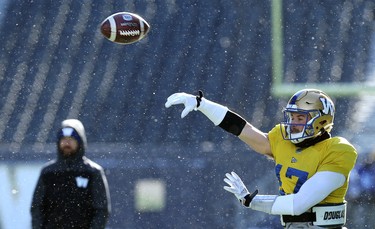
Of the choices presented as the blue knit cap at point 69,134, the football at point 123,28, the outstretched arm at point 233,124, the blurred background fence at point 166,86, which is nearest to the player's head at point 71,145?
the blue knit cap at point 69,134

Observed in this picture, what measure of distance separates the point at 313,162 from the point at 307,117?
0.21 m

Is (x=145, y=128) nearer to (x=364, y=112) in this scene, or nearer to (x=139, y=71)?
(x=139, y=71)

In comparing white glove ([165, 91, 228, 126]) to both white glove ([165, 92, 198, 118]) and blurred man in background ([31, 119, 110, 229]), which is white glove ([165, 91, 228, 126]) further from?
blurred man in background ([31, 119, 110, 229])

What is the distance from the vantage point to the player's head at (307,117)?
15.1ft

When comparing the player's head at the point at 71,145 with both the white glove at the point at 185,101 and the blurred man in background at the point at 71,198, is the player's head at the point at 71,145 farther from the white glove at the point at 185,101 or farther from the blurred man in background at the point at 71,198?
the white glove at the point at 185,101

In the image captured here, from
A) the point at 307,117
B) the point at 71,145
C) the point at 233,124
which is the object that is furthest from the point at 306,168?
the point at 71,145

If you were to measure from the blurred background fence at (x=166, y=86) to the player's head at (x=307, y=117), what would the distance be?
3.22 m

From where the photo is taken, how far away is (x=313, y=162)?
4551 mm

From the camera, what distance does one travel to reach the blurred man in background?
5961 millimetres

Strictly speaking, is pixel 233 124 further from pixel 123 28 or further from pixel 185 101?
pixel 123 28

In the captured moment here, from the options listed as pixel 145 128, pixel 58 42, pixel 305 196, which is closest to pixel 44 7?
pixel 58 42

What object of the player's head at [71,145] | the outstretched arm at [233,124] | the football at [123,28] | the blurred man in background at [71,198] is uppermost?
the football at [123,28]

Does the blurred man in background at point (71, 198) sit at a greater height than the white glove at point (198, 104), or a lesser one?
lesser

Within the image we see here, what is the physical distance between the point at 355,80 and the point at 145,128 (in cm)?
205
